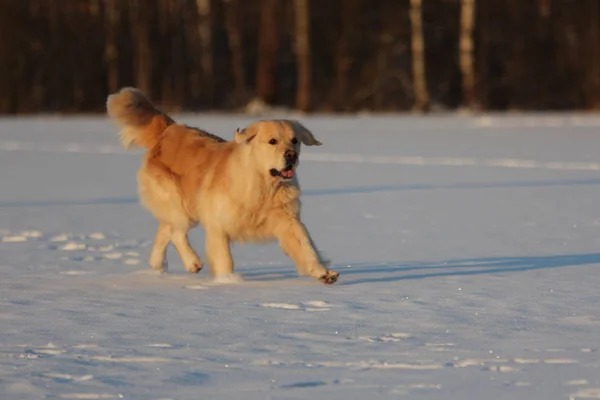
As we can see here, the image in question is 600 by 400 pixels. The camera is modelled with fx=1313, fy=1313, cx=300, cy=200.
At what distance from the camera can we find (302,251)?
698cm

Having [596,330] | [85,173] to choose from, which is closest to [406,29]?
[85,173]

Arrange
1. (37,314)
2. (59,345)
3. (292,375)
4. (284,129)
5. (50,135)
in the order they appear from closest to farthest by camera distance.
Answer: (292,375), (59,345), (37,314), (284,129), (50,135)

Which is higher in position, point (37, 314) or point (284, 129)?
point (284, 129)

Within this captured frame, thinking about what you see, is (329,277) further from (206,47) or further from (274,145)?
(206,47)

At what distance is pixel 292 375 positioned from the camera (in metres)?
4.57

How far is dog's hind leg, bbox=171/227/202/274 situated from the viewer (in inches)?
301

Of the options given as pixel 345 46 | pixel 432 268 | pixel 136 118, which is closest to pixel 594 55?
pixel 345 46

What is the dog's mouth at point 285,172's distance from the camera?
22.9 feet

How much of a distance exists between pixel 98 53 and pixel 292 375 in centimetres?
3755

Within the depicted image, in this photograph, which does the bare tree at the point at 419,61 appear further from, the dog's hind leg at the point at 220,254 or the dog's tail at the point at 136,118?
the dog's hind leg at the point at 220,254

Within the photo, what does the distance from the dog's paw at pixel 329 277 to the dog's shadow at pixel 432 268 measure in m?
0.21

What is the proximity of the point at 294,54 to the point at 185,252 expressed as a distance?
111ft

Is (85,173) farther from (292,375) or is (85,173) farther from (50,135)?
(292,375)

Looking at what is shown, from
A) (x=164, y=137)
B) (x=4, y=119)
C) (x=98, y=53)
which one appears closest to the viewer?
(x=164, y=137)
